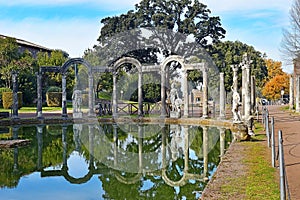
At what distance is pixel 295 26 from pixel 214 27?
617 cm

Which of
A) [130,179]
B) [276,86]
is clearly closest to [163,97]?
[130,179]

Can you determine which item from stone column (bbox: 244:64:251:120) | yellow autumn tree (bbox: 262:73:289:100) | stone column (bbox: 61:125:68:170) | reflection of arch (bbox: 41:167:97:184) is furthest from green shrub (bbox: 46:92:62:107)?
yellow autumn tree (bbox: 262:73:289:100)

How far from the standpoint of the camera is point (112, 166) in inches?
424

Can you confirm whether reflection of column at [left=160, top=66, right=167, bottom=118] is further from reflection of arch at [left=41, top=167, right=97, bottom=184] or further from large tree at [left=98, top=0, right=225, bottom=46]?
reflection of arch at [left=41, top=167, right=97, bottom=184]

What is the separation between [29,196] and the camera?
7766mm

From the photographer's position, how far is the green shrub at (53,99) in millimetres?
37156

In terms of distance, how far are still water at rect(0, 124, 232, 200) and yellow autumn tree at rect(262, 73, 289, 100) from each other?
42693mm

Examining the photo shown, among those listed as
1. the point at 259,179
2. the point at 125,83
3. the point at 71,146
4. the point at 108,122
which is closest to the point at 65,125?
the point at 108,122

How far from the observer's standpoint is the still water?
8.09 meters

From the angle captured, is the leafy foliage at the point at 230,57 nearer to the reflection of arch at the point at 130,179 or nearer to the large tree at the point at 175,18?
the large tree at the point at 175,18

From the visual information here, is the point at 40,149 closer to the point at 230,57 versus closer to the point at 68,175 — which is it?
the point at 68,175

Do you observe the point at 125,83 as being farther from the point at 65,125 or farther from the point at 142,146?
the point at 142,146

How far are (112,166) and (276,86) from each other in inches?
1993

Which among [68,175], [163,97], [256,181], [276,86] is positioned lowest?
[68,175]
